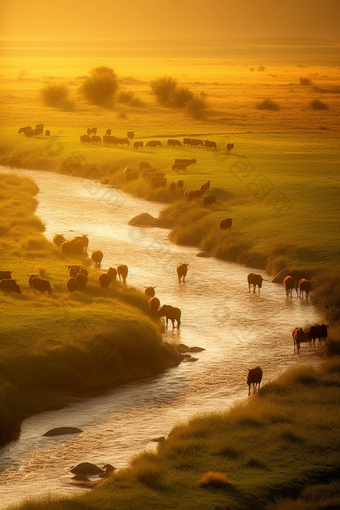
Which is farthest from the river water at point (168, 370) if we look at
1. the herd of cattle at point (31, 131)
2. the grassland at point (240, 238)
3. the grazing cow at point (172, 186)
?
the herd of cattle at point (31, 131)

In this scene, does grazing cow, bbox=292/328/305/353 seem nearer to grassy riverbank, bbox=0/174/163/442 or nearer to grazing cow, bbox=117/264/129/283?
grassy riverbank, bbox=0/174/163/442

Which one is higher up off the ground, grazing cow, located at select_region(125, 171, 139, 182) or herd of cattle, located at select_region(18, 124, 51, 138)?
herd of cattle, located at select_region(18, 124, 51, 138)

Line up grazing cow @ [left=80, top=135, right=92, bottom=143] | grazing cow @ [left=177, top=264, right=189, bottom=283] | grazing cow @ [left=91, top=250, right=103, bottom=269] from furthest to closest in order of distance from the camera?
grazing cow @ [left=80, top=135, right=92, bottom=143]
grazing cow @ [left=91, top=250, right=103, bottom=269]
grazing cow @ [left=177, top=264, right=189, bottom=283]

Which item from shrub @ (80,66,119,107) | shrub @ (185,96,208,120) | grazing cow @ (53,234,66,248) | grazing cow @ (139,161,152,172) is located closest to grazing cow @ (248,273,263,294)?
grazing cow @ (53,234,66,248)

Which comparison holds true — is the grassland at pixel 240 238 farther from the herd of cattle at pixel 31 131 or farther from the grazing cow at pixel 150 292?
the grazing cow at pixel 150 292

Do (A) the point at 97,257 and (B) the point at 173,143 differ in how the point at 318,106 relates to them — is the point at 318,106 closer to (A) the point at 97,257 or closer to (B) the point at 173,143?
(B) the point at 173,143

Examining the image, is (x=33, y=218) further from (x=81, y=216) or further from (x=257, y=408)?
(x=257, y=408)

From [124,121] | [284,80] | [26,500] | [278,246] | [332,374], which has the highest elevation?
[284,80]

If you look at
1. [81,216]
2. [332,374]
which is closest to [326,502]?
[332,374]

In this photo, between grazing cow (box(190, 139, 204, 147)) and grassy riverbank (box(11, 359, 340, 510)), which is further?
grazing cow (box(190, 139, 204, 147))
